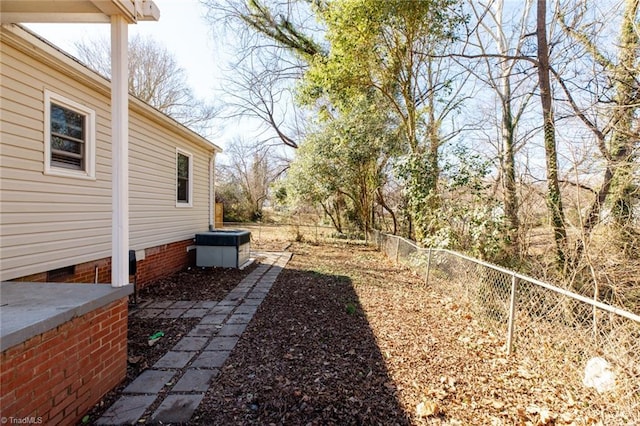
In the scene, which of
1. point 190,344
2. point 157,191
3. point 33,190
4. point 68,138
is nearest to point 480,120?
point 157,191

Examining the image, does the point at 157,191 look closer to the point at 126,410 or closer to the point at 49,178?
the point at 49,178

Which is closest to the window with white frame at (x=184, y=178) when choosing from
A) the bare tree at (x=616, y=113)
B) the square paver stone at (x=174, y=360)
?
the square paver stone at (x=174, y=360)

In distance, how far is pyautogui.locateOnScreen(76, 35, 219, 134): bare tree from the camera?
1558 cm

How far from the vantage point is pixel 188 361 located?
3109 mm

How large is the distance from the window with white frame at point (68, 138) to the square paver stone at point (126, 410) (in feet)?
9.43

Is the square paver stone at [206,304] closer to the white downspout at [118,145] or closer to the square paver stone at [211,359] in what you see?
the square paver stone at [211,359]

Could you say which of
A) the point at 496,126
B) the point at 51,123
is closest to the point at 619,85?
the point at 496,126

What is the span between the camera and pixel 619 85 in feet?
Result: 15.9

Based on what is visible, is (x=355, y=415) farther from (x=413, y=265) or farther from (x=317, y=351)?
(x=413, y=265)

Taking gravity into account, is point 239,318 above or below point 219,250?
below

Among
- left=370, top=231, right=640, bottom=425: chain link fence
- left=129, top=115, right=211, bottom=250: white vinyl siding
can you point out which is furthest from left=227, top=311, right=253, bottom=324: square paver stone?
left=370, top=231, right=640, bottom=425: chain link fence

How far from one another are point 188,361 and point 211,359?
0.71 ft

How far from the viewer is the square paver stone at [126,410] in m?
2.19

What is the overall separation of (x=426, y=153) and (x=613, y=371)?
5.70 metres
